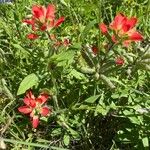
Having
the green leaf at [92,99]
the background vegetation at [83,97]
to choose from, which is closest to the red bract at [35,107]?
the background vegetation at [83,97]

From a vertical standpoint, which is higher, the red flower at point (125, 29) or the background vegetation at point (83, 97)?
the red flower at point (125, 29)

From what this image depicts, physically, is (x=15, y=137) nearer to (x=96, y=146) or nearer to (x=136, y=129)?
(x=96, y=146)

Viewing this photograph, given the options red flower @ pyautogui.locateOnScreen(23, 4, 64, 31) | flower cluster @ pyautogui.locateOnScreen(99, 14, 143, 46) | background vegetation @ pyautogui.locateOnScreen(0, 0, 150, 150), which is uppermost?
red flower @ pyautogui.locateOnScreen(23, 4, 64, 31)

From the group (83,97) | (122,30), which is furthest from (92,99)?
(122,30)

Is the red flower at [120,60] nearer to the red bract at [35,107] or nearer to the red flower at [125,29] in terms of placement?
the red flower at [125,29]

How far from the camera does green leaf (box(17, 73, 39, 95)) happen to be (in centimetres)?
156

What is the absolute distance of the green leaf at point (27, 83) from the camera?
1.56 meters

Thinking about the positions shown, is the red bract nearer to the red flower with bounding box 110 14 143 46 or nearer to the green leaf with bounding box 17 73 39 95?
the green leaf with bounding box 17 73 39 95

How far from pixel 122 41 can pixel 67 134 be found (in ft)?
1.55

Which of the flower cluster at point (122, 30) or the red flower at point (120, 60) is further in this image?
the red flower at point (120, 60)

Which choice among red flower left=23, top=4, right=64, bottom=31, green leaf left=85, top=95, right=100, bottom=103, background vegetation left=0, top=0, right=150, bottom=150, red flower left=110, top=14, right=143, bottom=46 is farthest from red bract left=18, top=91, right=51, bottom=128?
red flower left=110, top=14, right=143, bottom=46

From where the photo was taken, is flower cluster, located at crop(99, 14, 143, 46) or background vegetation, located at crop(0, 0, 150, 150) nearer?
flower cluster, located at crop(99, 14, 143, 46)

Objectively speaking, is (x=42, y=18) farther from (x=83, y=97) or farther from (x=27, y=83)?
(x=83, y=97)

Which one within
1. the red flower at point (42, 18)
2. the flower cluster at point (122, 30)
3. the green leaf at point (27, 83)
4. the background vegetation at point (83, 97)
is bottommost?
the background vegetation at point (83, 97)
